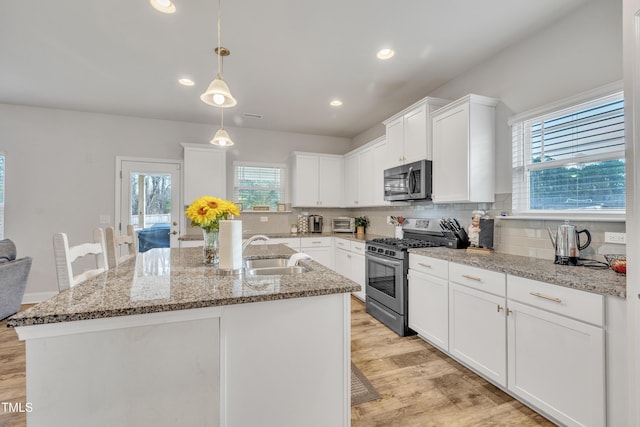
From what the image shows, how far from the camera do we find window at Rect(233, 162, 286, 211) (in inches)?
191

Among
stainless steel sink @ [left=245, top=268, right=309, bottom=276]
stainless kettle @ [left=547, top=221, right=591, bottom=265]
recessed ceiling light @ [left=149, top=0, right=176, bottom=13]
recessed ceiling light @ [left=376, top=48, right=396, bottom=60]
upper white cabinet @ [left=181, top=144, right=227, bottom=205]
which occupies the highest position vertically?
recessed ceiling light @ [left=376, top=48, right=396, bottom=60]

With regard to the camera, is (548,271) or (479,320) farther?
(479,320)

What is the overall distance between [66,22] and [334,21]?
6.75 feet

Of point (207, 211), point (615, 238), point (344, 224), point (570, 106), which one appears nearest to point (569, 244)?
point (615, 238)

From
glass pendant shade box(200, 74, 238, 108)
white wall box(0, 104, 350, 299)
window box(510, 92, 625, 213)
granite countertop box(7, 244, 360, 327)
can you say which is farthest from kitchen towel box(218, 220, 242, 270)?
white wall box(0, 104, 350, 299)

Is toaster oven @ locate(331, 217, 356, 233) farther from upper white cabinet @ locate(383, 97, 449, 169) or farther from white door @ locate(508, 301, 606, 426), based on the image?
white door @ locate(508, 301, 606, 426)

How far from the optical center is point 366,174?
440 centimetres

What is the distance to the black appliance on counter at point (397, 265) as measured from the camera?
9.32ft

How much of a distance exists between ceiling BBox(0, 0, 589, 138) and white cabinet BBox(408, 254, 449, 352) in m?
1.91

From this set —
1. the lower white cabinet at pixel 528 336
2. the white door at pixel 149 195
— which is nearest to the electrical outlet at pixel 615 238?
the lower white cabinet at pixel 528 336

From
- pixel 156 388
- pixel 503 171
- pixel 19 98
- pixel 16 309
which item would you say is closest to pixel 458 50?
pixel 503 171

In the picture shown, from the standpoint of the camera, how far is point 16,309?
327 centimetres

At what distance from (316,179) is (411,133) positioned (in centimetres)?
207

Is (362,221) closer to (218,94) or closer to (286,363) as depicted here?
(218,94)
